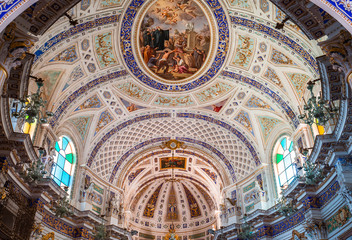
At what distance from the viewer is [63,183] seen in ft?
53.3

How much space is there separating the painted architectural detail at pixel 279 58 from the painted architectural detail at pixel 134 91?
6724 millimetres

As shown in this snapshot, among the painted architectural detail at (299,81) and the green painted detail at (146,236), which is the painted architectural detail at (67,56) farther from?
the green painted detail at (146,236)

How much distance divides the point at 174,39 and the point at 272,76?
16.2ft

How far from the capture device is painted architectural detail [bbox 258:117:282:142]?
682 inches

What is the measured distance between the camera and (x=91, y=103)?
16859mm

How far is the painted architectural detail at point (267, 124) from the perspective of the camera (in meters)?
17.3

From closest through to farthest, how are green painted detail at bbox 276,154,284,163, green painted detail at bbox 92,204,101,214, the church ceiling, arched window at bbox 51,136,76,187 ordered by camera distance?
1. the church ceiling
2. arched window at bbox 51,136,76,187
3. green painted detail at bbox 276,154,284,163
4. green painted detail at bbox 92,204,101,214

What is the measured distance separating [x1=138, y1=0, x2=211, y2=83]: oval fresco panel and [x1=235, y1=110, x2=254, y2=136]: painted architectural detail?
3.75 meters

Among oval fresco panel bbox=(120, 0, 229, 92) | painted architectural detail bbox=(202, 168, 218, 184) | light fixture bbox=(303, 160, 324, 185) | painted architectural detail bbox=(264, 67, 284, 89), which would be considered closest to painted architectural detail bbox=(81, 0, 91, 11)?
oval fresco panel bbox=(120, 0, 229, 92)

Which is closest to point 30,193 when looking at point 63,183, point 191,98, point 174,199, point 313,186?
point 63,183

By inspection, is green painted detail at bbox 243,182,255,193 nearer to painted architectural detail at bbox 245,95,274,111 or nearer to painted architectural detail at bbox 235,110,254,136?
painted architectural detail at bbox 235,110,254,136

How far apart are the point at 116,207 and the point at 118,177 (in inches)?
76.7

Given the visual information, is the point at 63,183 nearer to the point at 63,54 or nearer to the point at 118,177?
the point at 118,177

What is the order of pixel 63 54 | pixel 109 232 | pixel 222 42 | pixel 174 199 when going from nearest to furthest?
1. pixel 63 54
2. pixel 222 42
3. pixel 109 232
4. pixel 174 199
